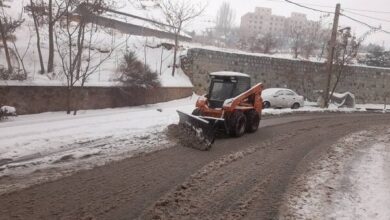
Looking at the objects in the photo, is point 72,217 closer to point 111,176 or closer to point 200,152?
point 111,176

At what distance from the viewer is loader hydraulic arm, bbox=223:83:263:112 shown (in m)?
12.8

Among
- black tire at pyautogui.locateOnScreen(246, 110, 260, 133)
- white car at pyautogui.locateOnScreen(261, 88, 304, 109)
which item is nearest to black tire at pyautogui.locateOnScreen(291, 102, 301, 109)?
white car at pyautogui.locateOnScreen(261, 88, 304, 109)

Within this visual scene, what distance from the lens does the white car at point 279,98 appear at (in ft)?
80.7

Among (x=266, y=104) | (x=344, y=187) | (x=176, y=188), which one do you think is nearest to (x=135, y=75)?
(x=266, y=104)

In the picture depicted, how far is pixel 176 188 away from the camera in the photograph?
775 cm

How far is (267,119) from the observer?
18141 millimetres

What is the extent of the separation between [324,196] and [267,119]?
404 inches

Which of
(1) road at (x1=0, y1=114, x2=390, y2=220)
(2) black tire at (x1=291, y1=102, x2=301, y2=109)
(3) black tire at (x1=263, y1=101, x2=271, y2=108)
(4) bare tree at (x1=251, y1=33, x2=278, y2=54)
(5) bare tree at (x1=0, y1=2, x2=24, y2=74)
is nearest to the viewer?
(1) road at (x1=0, y1=114, x2=390, y2=220)

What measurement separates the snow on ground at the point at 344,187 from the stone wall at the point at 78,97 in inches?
420

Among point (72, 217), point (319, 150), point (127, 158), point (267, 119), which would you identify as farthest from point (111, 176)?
point (267, 119)

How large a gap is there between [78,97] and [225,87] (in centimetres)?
750

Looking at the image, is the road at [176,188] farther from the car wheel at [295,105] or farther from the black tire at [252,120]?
the car wheel at [295,105]

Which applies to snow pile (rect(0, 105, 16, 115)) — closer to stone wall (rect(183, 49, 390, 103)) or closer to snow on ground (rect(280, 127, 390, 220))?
snow on ground (rect(280, 127, 390, 220))

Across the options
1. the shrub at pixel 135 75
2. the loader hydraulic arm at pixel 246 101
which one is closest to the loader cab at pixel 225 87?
the loader hydraulic arm at pixel 246 101
